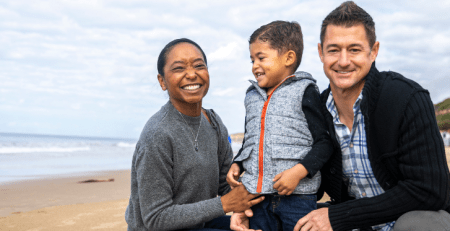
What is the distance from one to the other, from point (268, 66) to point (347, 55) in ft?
1.93

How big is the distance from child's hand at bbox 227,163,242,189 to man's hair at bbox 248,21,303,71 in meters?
0.87

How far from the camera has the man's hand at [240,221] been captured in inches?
88.6

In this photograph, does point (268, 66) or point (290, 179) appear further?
point (268, 66)

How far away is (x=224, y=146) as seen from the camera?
108 inches

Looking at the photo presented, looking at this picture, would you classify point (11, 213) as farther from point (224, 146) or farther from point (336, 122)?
point (336, 122)

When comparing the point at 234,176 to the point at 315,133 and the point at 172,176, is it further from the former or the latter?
the point at 315,133

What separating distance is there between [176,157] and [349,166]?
1.13 m

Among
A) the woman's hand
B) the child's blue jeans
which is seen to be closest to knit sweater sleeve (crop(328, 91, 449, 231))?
the child's blue jeans

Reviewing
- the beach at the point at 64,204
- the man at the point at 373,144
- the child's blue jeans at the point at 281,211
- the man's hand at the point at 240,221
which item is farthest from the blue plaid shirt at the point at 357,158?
the beach at the point at 64,204

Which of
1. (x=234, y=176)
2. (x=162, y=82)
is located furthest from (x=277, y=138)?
(x=162, y=82)

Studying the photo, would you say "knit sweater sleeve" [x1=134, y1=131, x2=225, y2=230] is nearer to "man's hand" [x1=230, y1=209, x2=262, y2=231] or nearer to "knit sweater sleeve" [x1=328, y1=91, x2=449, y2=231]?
"man's hand" [x1=230, y1=209, x2=262, y2=231]

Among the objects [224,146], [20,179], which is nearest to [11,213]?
[20,179]

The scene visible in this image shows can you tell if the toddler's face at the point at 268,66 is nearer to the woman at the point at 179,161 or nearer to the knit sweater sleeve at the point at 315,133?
the knit sweater sleeve at the point at 315,133

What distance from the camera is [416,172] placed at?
5.87ft
